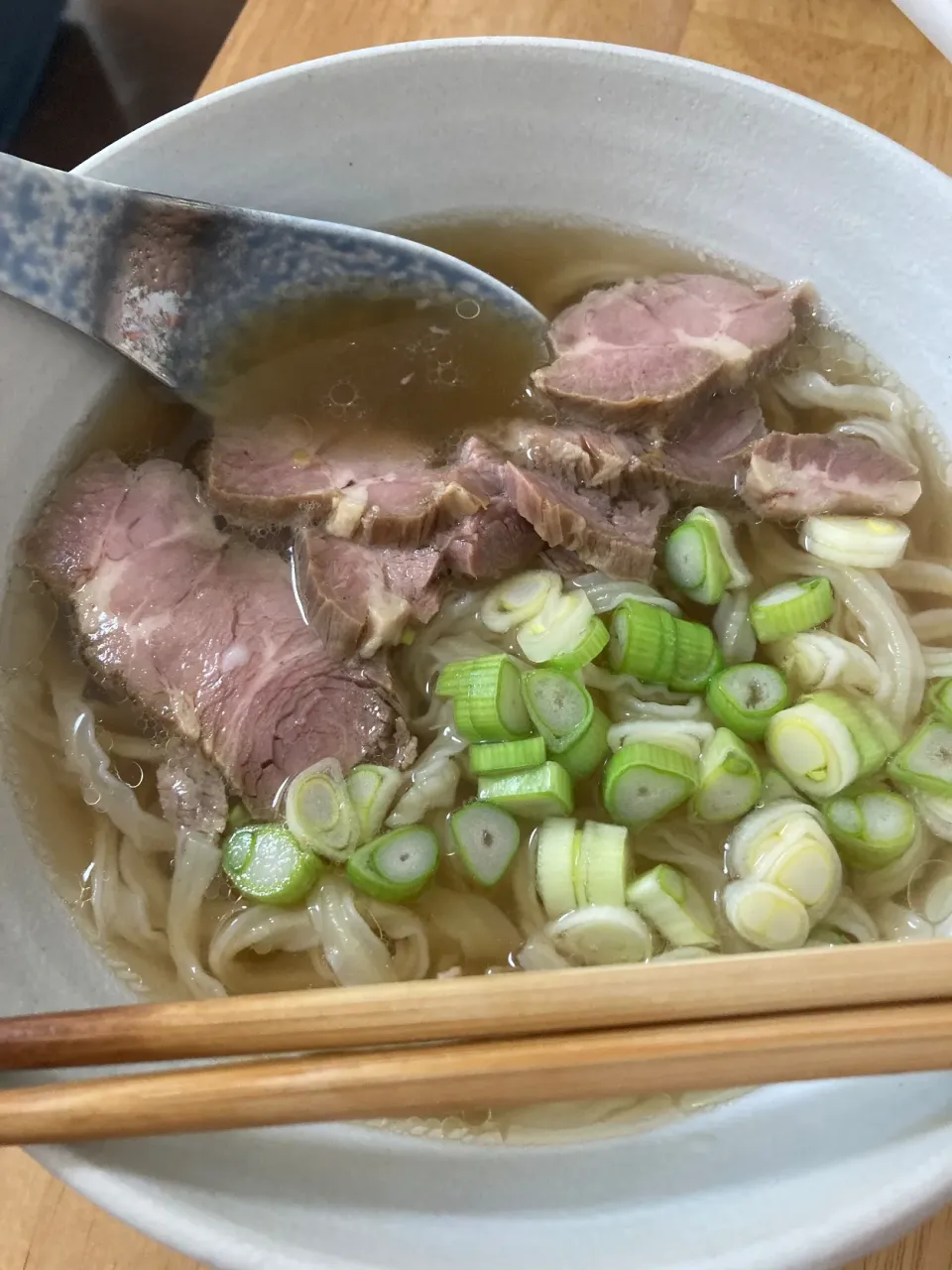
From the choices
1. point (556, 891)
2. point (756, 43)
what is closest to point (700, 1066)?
point (556, 891)

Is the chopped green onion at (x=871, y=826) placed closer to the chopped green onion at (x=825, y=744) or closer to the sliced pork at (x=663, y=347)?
the chopped green onion at (x=825, y=744)

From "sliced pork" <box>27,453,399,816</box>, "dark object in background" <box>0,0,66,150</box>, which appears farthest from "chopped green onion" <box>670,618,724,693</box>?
"dark object in background" <box>0,0,66,150</box>

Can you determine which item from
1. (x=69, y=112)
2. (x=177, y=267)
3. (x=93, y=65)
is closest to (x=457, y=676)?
(x=177, y=267)

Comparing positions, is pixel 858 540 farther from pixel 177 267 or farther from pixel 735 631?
pixel 177 267

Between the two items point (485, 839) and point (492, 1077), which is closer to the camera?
point (492, 1077)

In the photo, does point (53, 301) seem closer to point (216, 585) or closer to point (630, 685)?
point (216, 585)

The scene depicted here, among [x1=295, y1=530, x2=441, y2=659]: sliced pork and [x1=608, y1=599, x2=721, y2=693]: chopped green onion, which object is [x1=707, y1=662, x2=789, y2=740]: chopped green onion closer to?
[x1=608, y1=599, x2=721, y2=693]: chopped green onion
